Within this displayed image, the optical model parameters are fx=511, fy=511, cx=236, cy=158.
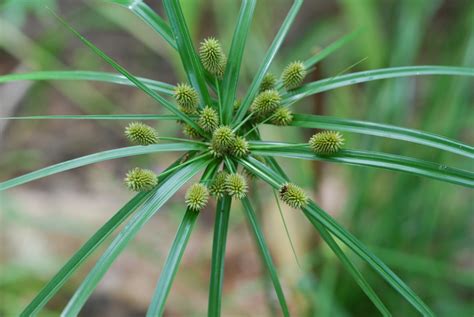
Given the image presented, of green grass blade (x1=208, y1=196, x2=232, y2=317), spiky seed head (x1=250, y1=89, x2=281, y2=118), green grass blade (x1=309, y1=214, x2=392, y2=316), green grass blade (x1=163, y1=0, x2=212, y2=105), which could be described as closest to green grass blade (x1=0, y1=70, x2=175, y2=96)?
green grass blade (x1=163, y1=0, x2=212, y2=105)

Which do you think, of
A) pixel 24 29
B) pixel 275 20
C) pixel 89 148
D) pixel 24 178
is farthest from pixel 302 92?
pixel 24 29

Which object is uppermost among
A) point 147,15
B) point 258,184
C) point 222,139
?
point 258,184

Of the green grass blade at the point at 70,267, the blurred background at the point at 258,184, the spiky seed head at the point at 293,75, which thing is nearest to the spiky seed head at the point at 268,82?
the spiky seed head at the point at 293,75

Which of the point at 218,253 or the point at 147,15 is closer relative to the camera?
the point at 218,253

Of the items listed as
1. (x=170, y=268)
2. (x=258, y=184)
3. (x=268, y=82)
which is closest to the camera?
(x=170, y=268)

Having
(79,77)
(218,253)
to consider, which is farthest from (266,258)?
(79,77)

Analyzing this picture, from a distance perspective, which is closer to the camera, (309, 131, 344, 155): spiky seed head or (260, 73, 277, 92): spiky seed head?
(309, 131, 344, 155): spiky seed head

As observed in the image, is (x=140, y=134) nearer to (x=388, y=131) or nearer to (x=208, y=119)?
(x=208, y=119)

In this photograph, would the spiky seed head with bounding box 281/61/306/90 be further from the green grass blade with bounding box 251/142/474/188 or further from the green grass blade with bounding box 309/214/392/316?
the green grass blade with bounding box 309/214/392/316
